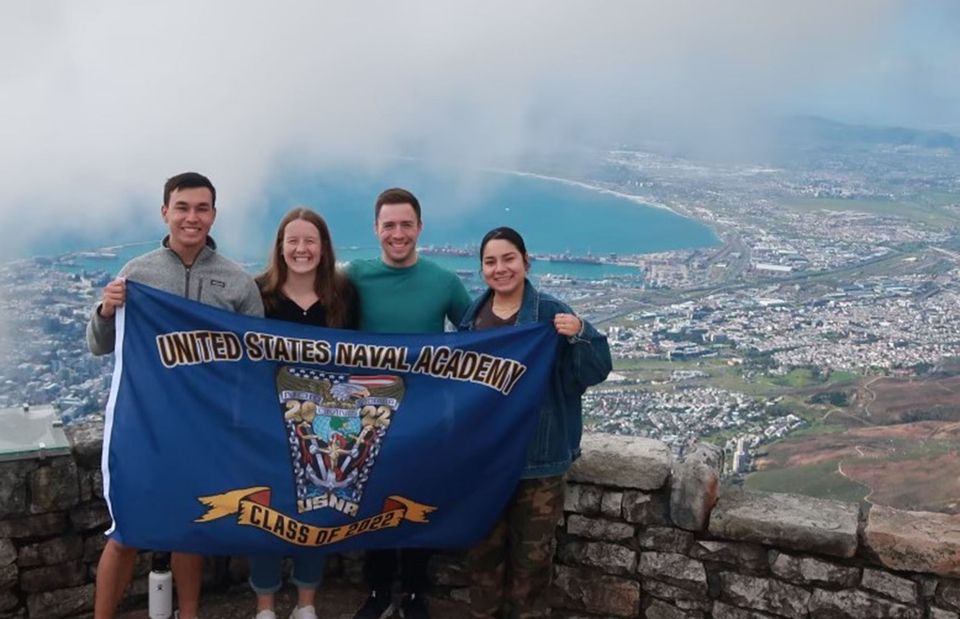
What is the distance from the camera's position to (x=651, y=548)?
545 cm

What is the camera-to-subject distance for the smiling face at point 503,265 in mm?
4551

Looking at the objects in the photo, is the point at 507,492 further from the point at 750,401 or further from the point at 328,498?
the point at 750,401

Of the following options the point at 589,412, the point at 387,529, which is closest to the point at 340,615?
the point at 387,529

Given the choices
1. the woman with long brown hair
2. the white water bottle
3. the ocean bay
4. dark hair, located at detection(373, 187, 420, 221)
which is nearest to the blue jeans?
the woman with long brown hair

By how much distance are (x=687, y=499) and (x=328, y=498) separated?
2.13m

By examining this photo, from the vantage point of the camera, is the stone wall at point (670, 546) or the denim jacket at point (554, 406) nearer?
the denim jacket at point (554, 406)

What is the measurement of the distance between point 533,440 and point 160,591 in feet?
7.59

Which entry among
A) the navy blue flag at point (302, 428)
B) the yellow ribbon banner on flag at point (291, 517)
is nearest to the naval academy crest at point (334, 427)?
the navy blue flag at point (302, 428)

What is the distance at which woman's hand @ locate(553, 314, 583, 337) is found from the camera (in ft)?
14.7

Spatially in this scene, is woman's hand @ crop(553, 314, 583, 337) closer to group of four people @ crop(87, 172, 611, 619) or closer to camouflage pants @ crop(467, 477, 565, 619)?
group of four people @ crop(87, 172, 611, 619)

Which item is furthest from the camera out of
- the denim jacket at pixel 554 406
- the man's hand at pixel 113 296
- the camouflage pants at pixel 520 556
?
the camouflage pants at pixel 520 556

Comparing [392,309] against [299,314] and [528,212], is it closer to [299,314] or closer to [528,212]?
[299,314]

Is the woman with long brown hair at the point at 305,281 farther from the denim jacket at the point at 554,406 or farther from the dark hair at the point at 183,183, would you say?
the denim jacket at the point at 554,406

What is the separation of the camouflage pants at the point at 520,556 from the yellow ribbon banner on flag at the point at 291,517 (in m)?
0.43
